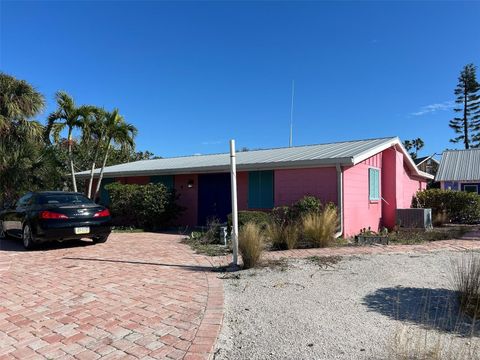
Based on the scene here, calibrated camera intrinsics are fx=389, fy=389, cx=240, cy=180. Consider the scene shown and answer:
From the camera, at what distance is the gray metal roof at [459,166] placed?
1006 inches

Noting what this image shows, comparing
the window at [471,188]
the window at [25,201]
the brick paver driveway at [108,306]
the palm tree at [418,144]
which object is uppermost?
the palm tree at [418,144]

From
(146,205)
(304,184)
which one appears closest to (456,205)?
(304,184)

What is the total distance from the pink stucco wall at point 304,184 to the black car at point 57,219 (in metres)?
5.56

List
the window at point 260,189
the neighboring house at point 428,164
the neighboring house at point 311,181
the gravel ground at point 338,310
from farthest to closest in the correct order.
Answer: the neighboring house at point 428,164 → the window at point 260,189 → the neighboring house at point 311,181 → the gravel ground at point 338,310

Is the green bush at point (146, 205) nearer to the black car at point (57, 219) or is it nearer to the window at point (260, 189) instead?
the window at point (260, 189)

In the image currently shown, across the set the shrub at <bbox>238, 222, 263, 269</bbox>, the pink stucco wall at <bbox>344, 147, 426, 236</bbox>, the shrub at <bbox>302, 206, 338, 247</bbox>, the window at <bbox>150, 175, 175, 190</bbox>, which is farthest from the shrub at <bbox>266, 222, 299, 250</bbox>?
the window at <bbox>150, 175, 175, 190</bbox>

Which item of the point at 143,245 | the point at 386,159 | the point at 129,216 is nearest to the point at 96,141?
the point at 129,216

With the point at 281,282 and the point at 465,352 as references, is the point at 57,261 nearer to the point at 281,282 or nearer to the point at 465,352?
the point at 281,282

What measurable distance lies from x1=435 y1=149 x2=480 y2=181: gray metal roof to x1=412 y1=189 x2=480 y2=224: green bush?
28.3 ft

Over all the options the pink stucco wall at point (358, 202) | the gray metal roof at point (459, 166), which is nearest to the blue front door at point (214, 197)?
the pink stucco wall at point (358, 202)

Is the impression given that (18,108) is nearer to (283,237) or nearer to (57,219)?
(57,219)

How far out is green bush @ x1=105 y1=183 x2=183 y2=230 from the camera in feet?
46.1

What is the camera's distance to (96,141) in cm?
1794

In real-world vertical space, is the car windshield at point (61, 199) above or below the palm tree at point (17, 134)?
below
